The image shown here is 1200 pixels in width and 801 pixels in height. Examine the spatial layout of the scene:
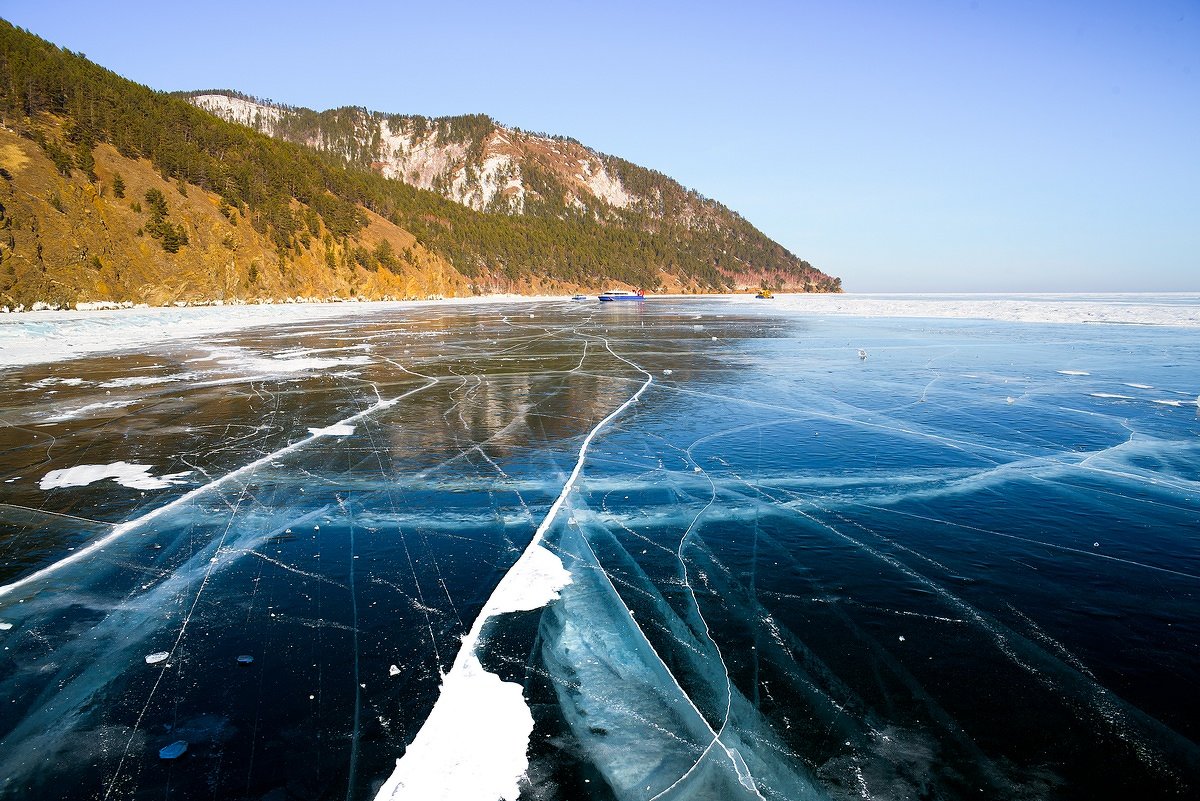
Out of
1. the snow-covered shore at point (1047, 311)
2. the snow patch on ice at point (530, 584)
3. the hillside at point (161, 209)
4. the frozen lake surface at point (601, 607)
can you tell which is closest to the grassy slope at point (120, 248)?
the hillside at point (161, 209)

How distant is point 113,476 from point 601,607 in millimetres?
6734

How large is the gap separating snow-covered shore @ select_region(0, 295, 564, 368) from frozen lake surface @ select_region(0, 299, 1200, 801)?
43.3 ft

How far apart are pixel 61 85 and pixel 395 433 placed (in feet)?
203

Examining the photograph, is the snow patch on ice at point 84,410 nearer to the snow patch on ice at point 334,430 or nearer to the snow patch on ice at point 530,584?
the snow patch on ice at point 334,430

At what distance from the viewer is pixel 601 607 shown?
15.1 ft

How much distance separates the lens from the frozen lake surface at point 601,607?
9.98ft

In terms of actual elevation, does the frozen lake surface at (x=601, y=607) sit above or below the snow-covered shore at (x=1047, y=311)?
below

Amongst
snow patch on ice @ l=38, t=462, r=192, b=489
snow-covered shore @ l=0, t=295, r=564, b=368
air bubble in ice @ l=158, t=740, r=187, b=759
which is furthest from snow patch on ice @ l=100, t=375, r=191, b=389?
air bubble in ice @ l=158, t=740, r=187, b=759

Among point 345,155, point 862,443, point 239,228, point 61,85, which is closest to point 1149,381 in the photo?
point 862,443

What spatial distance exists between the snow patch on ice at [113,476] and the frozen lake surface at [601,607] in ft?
0.22

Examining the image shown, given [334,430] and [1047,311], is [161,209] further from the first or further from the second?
[1047,311]

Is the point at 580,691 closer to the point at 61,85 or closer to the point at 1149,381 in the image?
the point at 1149,381

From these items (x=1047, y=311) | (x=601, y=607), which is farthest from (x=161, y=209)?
(x=1047, y=311)

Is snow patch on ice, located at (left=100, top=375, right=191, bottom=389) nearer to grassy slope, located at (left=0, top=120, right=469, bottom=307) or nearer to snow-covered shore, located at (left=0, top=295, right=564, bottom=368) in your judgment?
snow-covered shore, located at (left=0, top=295, right=564, bottom=368)
